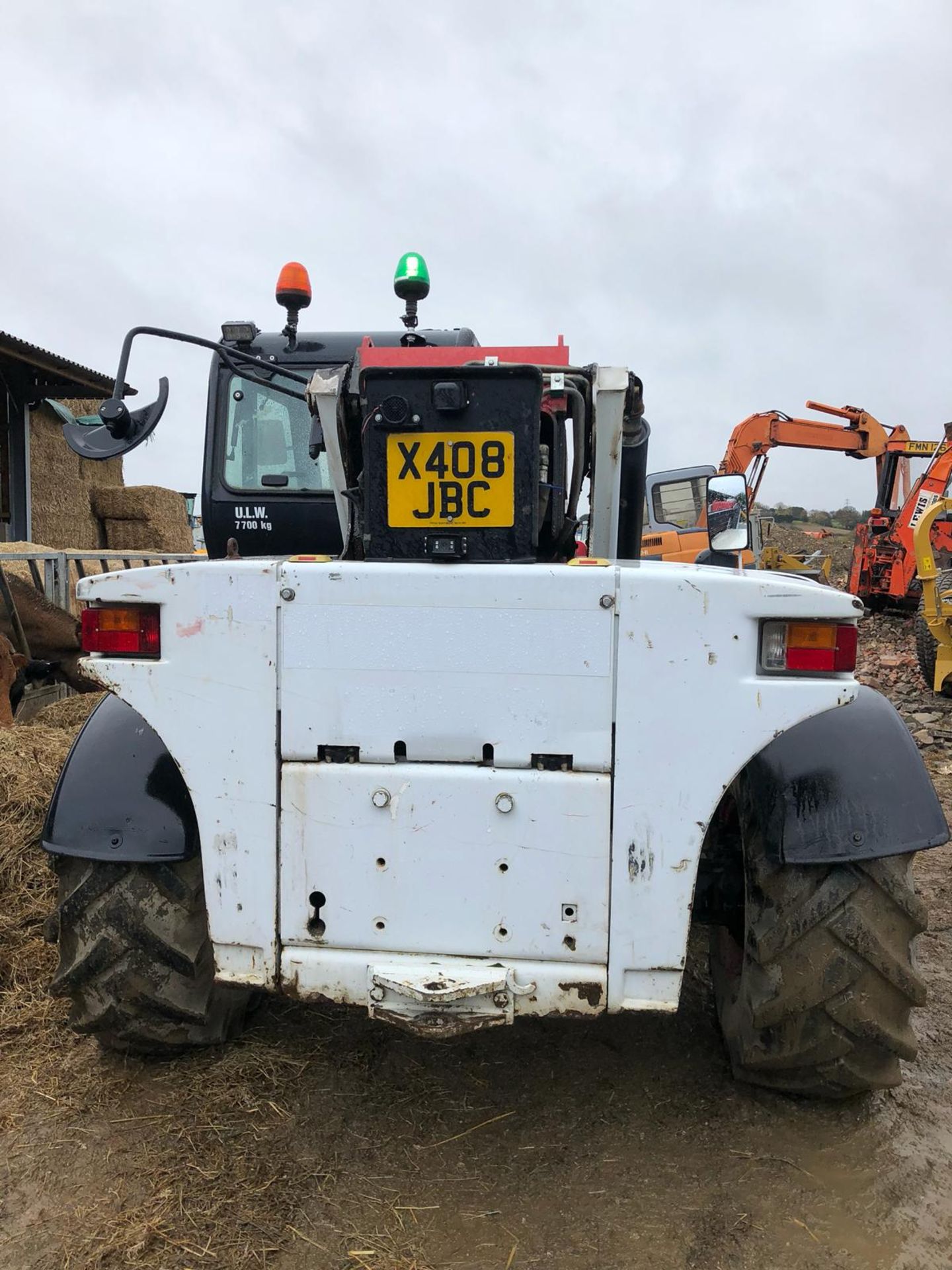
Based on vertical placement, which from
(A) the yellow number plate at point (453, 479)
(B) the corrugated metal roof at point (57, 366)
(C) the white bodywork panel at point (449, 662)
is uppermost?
(B) the corrugated metal roof at point (57, 366)

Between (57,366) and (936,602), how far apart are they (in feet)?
34.3

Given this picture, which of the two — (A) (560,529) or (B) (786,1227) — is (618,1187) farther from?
(A) (560,529)

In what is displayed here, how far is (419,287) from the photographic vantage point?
436 centimetres

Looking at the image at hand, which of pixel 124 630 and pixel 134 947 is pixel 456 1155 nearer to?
pixel 134 947

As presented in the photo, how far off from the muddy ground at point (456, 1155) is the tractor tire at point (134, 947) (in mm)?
269

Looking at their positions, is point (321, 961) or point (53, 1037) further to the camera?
point (53, 1037)

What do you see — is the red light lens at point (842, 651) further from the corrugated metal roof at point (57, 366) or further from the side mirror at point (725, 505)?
the corrugated metal roof at point (57, 366)

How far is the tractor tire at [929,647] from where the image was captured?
8477mm

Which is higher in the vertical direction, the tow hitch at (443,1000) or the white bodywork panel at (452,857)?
the white bodywork panel at (452,857)

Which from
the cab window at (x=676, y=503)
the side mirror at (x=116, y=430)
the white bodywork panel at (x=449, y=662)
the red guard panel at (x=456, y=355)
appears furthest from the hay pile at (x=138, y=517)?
the white bodywork panel at (x=449, y=662)

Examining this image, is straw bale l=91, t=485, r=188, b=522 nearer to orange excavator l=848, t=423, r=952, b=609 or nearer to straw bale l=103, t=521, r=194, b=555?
straw bale l=103, t=521, r=194, b=555

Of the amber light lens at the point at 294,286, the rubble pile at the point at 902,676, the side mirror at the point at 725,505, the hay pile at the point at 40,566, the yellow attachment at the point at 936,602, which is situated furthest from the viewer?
the yellow attachment at the point at 936,602

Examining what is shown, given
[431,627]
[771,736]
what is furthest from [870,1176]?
[431,627]

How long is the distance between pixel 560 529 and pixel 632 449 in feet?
1.07
